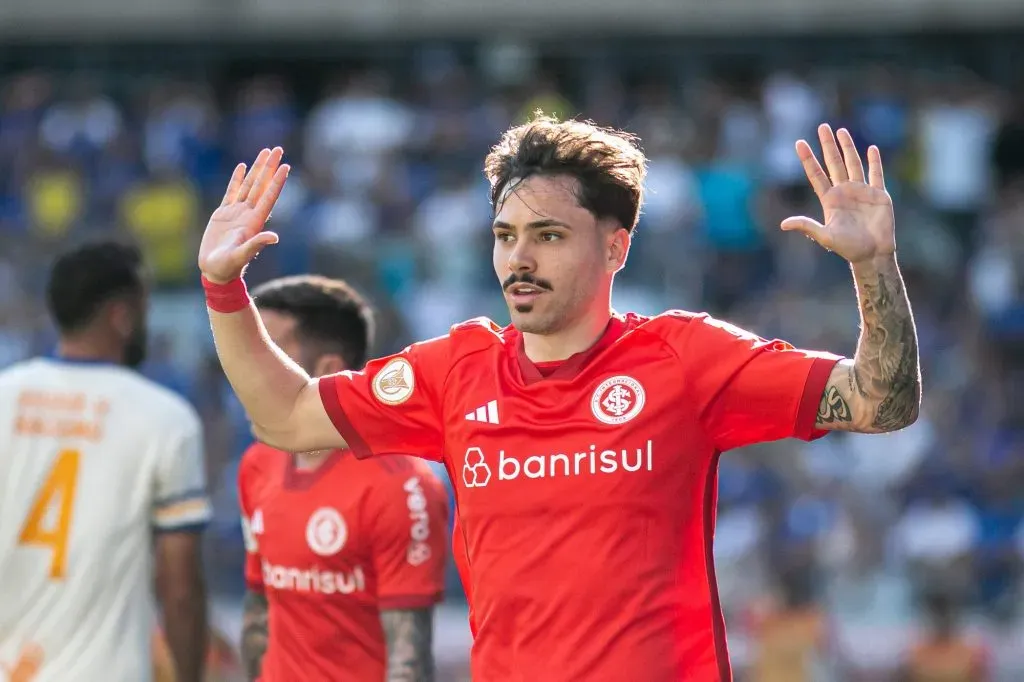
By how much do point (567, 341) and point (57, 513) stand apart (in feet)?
7.13

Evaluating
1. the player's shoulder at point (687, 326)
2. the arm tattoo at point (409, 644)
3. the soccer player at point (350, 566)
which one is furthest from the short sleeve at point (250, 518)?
the player's shoulder at point (687, 326)

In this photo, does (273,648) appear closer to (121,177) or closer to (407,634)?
(407,634)

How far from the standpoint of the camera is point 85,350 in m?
5.79

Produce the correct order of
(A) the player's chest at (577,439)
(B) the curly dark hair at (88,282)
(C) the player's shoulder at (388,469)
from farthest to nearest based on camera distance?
1. (B) the curly dark hair at (88,282)
2. (C) the player's shoulder at (388,469)
3. (A) the player's chest at (577,439)

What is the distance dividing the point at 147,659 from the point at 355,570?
35.7 inches

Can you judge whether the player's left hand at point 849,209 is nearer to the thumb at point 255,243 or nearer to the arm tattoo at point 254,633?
the thumb at point 255,243

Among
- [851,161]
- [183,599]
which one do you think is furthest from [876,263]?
[183,599]

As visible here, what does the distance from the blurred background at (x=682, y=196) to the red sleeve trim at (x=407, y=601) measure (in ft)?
17.5

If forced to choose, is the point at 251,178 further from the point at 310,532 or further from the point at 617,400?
the point at 310,532

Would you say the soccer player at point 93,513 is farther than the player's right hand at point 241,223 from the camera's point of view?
Yes

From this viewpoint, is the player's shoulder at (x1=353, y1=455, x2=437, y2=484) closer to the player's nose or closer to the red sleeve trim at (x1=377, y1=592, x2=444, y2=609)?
the red sleeve trim at (x1=377, y1=592, x2=444, y2=609)

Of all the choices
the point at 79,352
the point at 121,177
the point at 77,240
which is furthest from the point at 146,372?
the point at 79,352

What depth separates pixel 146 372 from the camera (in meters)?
13.2

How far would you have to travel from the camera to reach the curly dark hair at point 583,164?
4297 mm
